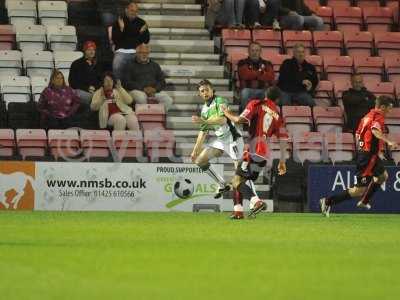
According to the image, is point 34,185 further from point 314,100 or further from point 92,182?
point 314,100

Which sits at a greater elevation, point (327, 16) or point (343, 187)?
point (327, 16)

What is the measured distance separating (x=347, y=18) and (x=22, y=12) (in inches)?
281

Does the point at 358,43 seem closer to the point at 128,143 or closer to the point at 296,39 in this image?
the point at 296,39

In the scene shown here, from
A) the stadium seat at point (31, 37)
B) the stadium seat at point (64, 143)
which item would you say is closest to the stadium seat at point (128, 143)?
the stadium seat at point (64, 143)

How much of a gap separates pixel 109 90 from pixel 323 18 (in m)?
6.53

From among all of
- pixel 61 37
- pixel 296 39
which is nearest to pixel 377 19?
pixel 296 39

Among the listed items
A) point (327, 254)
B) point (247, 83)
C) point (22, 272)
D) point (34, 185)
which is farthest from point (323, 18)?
point (22, 272)

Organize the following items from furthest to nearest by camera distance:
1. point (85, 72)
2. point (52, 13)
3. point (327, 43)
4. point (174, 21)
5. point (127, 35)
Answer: point (174, 21), point (327, 43), point (52, 13), point (127, 35), point (85, 72)

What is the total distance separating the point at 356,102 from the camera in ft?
68.6

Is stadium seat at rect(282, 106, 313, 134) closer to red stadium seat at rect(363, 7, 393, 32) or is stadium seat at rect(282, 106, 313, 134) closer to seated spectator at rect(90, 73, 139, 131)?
seated spectator at rect(90, 73, 139, 131)

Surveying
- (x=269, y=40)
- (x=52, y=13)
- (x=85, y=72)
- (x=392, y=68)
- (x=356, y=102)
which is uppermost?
(x=52, y=13)

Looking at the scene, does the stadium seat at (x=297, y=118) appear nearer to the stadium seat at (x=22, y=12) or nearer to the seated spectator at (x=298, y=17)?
the seated spectator at (x=298, y=17)

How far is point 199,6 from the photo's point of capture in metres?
23.8

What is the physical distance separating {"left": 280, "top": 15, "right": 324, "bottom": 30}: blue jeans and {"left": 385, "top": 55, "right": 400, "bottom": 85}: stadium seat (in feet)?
5.67
